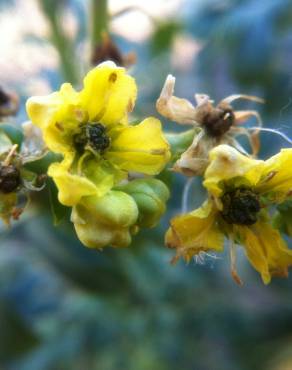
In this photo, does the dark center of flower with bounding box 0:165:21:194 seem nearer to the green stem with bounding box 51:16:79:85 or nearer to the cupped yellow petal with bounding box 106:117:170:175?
the cupped yellow petal with bounding box 106:117:170:175

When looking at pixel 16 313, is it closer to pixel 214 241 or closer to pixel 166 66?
pixel 166 66

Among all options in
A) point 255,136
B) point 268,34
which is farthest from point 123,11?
point 255,136

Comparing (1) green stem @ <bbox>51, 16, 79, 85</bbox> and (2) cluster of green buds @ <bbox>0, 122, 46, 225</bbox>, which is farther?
(1) green stem @ <bbox>51, 16, 79, 85</bbox>

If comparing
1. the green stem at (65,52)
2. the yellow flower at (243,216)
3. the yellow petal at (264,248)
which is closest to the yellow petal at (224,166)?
the yellow flower at (243,216)

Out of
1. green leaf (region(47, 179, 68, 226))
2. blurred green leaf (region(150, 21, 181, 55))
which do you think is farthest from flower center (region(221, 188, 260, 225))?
blurred green leaf (region(150, 21, 181, 55))

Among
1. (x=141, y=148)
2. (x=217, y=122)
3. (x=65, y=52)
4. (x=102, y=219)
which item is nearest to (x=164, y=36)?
(x=65, y=52)

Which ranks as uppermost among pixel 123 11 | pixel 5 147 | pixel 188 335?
pixel 5 147
